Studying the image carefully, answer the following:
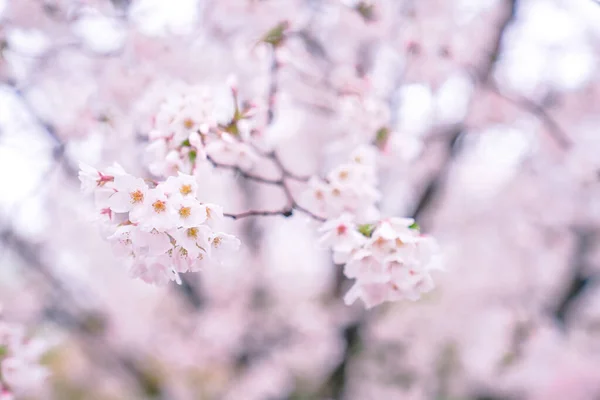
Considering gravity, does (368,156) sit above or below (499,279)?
above

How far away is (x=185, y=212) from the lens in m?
1.03

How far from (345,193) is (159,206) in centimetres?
67

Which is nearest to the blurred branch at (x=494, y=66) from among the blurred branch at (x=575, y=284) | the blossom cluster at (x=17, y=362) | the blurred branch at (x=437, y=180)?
the blurred branch at (x=437, y=180)

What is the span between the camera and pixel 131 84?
219 centimetres

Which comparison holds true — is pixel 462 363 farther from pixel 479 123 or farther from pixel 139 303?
pixel 139 303

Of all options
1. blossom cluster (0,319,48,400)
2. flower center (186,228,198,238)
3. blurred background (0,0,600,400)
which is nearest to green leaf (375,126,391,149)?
blurred background (0,0,600,400)

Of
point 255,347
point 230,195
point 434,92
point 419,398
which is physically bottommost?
point 419,398

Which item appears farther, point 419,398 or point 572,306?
point 419,398

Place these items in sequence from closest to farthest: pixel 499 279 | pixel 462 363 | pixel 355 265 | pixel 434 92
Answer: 1. pixel 355 265
2. pixel 434 92
3. pixel 462 363
4. pixel 499 279

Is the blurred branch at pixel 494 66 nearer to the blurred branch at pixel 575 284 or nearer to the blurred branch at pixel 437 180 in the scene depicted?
the blurred branch at pixel 437 180

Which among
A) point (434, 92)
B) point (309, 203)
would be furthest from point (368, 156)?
point (434, 92)

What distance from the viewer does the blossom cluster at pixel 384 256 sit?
119 centimetres

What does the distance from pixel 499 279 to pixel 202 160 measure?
181 inches

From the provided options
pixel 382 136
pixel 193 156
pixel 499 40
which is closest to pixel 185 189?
pixel 193 156
